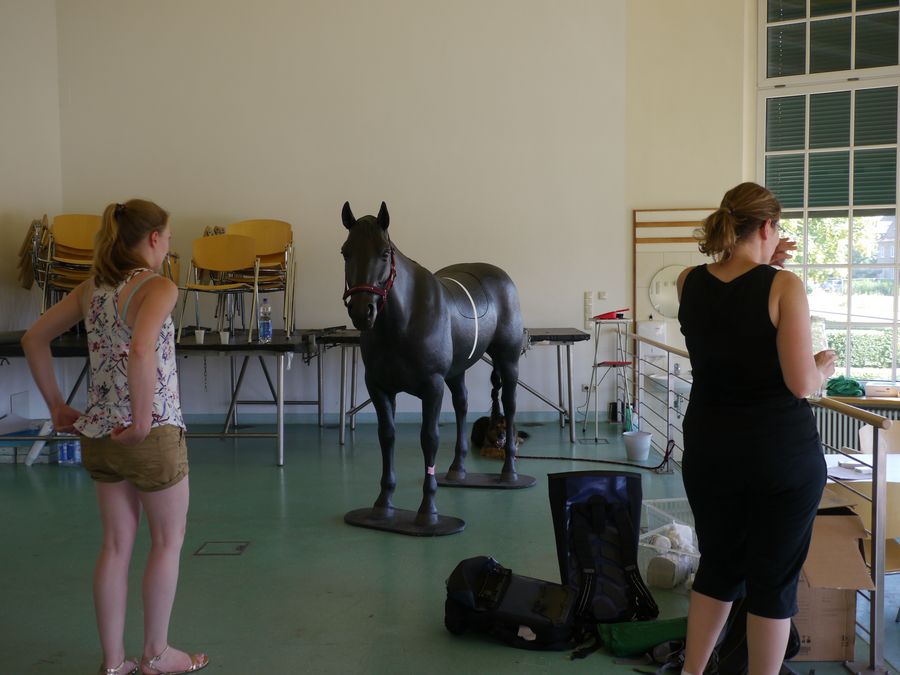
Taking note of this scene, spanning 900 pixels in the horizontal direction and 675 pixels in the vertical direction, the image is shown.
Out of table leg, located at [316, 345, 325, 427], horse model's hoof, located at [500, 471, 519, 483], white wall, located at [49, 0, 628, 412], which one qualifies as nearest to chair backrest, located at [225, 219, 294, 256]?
white wall, located at [49, 0, 628, 412]

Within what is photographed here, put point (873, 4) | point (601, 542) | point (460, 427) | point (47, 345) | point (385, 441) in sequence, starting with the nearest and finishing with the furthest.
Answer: point (47, 345) < point (601, 542) < point (385, 441) < point (460, 427) < point (873, 4)

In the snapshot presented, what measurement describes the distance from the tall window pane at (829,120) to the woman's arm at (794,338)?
6351 mm

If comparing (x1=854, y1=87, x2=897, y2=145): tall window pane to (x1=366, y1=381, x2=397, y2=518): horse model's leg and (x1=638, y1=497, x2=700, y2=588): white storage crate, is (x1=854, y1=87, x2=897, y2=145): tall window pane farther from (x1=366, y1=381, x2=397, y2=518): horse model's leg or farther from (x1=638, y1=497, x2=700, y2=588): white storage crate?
(x1=366, y1=381, x2=397, y2=518): horse model's leg

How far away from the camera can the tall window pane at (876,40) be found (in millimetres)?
7070

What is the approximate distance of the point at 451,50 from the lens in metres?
7.16

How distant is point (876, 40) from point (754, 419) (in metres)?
6.82

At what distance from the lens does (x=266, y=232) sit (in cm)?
684

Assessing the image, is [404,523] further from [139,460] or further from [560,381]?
[560,381]

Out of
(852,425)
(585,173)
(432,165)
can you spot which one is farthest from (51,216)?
(852,425)

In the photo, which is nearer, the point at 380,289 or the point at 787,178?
the point at 380,289

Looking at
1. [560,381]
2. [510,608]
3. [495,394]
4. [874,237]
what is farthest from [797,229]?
[510,608]

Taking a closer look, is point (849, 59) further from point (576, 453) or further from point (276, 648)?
point (276, 648)

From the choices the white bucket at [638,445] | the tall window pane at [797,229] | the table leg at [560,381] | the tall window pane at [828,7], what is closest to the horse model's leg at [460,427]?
the white bucket at [638,445]

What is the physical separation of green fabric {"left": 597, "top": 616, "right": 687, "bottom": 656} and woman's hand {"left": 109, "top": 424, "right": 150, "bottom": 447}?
1681 millimetres
